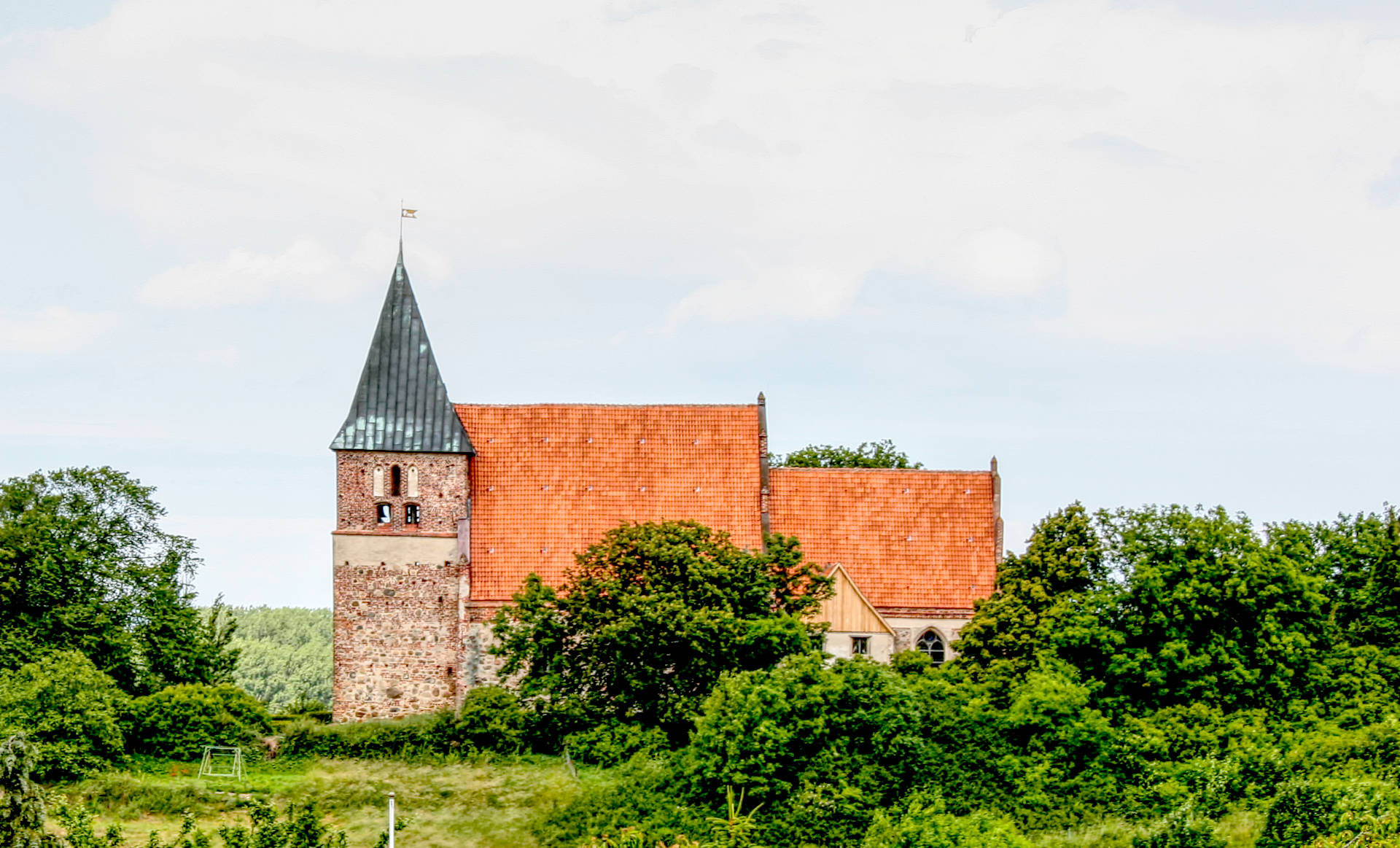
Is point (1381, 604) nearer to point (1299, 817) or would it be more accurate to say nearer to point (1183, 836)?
point (1299, 817)

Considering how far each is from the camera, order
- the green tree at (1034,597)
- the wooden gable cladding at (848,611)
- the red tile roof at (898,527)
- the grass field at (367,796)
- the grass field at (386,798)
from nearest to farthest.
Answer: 1. the grass field at (386,798)
2. the grass field at (367,796)
3. the green tree at (1034,597)
4. the wooden gable cladding at (848,611)
5. the red tile roof at (898,527)

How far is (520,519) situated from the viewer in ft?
143

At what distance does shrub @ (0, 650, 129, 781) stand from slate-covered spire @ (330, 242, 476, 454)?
27.9ft

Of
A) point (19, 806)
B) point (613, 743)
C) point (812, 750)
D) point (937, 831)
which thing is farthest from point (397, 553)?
point (937, 831)

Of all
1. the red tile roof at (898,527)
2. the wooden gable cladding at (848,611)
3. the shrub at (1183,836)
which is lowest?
the shrub at (1183,836)

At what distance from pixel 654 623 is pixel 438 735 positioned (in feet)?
20.2

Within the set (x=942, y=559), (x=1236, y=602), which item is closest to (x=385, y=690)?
(x=942, y=559)

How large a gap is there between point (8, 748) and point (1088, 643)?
22.1m

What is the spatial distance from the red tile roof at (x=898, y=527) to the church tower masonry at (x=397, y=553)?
225 cm

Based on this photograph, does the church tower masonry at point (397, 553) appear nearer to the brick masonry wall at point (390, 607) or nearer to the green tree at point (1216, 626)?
the brick masonry wall at point (390, 607)

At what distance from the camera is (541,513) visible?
43.7 m

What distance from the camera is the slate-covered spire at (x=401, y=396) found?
42.6 metres

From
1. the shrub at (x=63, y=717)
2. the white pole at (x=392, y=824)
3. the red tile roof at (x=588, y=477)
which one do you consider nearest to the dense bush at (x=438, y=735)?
the red tile roof at (x=588, y=477)

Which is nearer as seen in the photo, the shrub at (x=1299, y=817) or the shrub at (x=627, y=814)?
the shrub at (x=1299, y=817)
